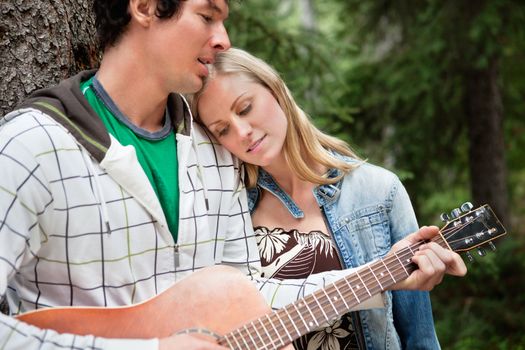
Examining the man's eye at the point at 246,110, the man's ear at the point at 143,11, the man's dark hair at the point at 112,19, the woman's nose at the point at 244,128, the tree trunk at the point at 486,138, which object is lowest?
the tree trunk at the point at 486,138

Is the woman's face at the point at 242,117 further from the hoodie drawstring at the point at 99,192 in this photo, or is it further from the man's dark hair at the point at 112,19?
the hoodie drawstring at the point at 99,192

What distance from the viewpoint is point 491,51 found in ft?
17.3

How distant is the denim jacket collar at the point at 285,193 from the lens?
281 cm

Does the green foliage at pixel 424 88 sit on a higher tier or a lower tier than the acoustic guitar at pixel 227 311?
lower

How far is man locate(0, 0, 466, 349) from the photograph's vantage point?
2041 millimetres

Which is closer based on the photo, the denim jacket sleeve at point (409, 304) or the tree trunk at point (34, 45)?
the tree trunk at point (34, 45)

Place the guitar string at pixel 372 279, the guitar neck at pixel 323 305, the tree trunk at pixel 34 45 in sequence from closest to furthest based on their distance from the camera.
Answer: the guitar neck at pixel 323 305, the guitar string at pixel 372 279, the tree trunk at pixel 34 45

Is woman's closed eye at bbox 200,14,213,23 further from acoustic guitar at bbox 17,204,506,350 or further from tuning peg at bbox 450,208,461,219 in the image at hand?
tuning peg at bbox 450,208,461,219

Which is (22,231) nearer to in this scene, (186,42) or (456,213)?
(186,42)

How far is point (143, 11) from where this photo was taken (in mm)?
2344

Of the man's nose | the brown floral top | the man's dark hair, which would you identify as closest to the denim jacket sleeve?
the brown floral top

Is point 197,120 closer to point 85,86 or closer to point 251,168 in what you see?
point 251,168

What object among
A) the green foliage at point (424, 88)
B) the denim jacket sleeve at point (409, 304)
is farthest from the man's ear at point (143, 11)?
the green foliage at point (424, 88)

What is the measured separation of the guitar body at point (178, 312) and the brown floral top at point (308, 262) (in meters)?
0.43
